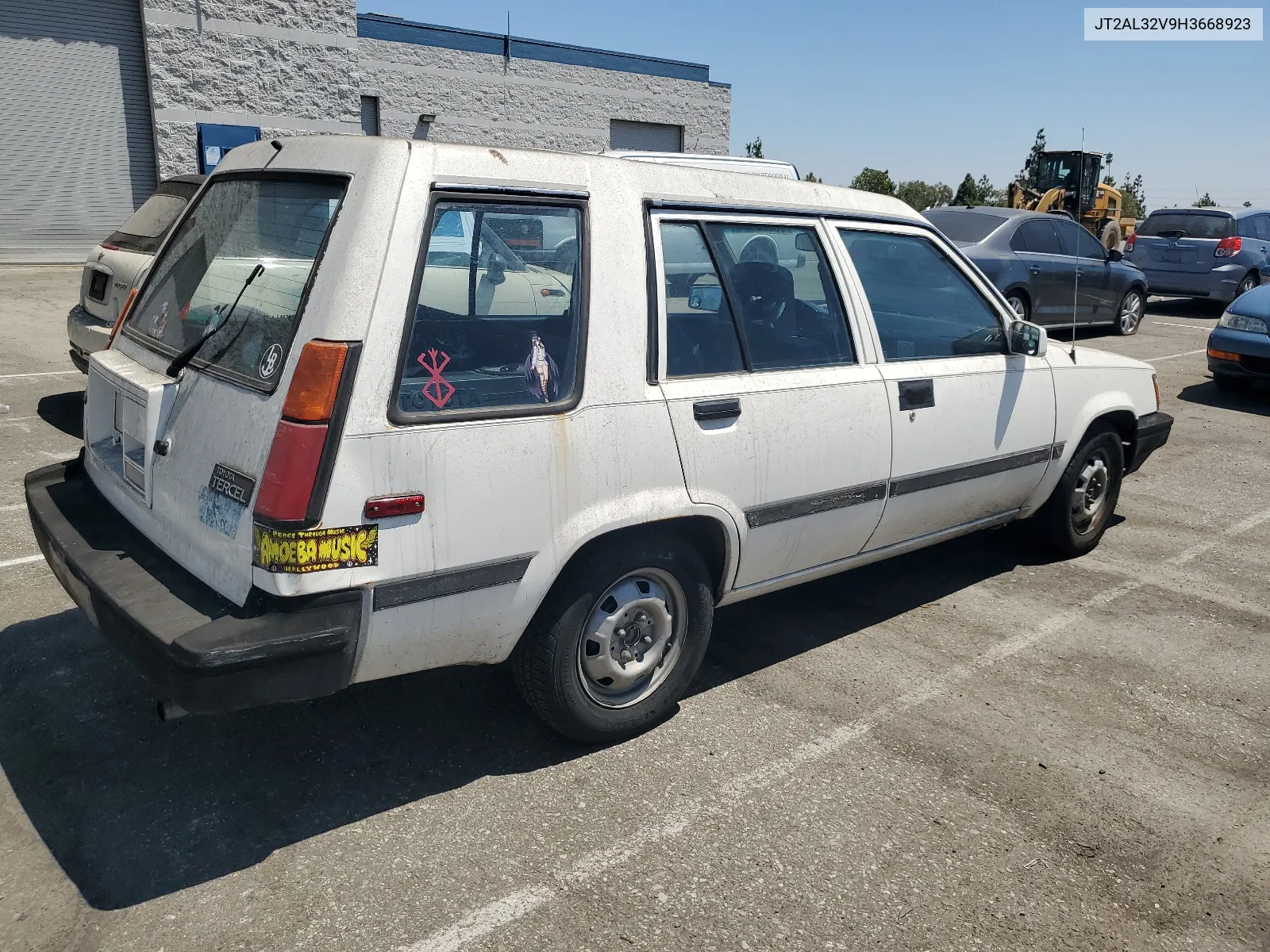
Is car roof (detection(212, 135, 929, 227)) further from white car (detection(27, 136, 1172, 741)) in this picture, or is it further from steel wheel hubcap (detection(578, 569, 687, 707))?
steel wheel hubcap (detection(578, 569, 687, 707))

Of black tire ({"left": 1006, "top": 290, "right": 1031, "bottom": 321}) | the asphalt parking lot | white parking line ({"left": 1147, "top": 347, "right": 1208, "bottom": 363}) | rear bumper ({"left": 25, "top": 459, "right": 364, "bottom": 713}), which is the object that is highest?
black tire ({"left": 1006, "top": 290, "right": 1031, "bottom": 321})

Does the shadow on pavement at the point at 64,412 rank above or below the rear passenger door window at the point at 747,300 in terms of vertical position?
below

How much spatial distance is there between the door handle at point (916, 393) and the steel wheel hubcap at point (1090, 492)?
1.54 meters

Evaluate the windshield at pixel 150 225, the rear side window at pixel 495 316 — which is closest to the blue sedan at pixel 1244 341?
the rear side window at pixel 495 316

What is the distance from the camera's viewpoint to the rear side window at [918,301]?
14.2 feet

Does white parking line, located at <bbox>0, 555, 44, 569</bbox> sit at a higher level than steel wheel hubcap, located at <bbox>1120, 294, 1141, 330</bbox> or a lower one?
lower

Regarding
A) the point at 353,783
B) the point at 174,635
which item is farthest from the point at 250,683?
the point at 353,783

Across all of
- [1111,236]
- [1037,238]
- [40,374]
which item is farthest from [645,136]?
[40,374]

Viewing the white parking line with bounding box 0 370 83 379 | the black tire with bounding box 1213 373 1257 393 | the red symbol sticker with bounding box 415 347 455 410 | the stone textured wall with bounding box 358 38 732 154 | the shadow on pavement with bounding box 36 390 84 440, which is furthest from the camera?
the stone textured wall with bounding box 358 38 732 154

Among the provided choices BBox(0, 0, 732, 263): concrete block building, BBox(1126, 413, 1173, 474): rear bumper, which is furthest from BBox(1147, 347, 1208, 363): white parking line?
BBox(0, 0, 732, 263): concrete block building

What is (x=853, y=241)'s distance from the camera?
432cm

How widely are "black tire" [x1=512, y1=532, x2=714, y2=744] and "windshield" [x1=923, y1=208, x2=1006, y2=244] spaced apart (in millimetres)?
9875

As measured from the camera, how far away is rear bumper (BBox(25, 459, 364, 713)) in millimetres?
2742

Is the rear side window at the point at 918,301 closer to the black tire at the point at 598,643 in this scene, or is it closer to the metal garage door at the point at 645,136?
the black tire at the point at 598,643
